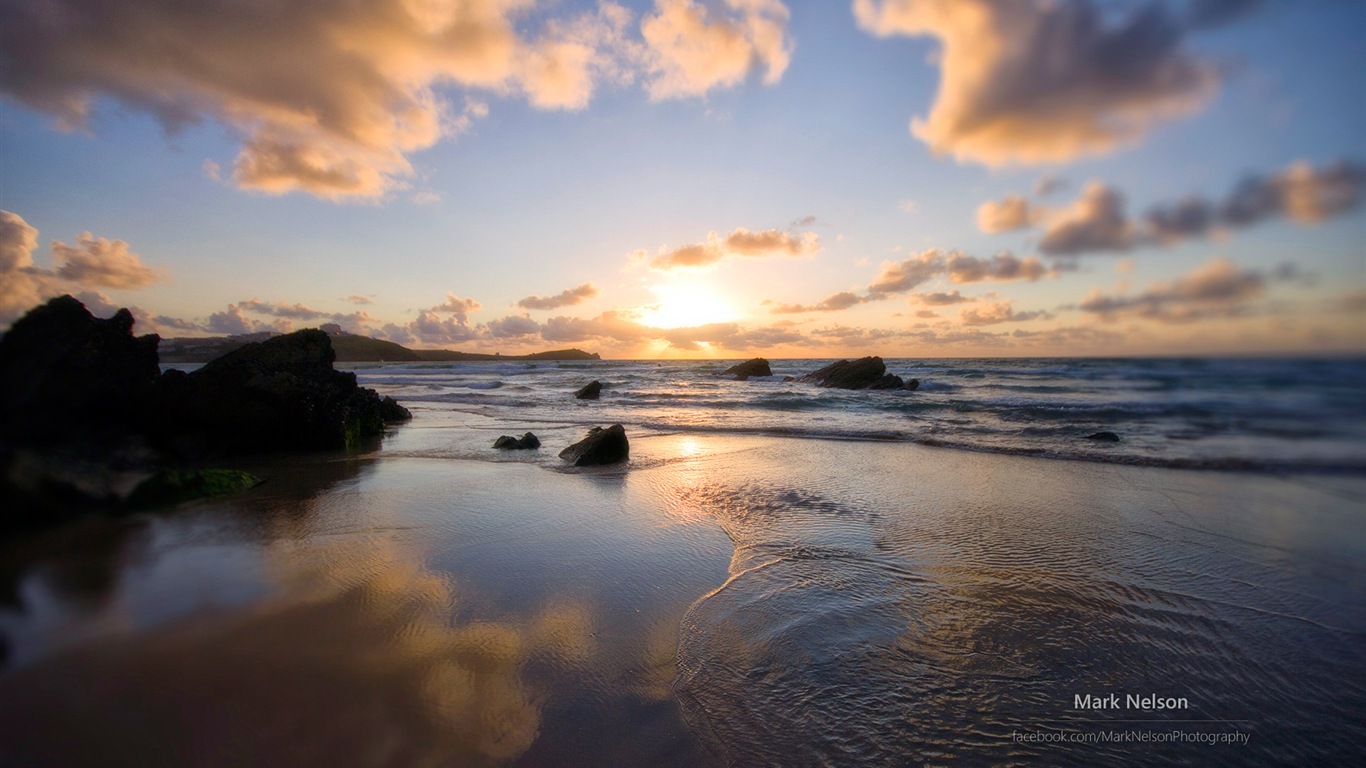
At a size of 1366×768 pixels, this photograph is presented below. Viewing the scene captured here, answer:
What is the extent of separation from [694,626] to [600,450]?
227 inches

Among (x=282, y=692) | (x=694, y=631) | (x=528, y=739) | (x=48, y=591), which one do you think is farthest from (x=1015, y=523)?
(x=48, y=591)

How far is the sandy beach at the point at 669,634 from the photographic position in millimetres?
2395

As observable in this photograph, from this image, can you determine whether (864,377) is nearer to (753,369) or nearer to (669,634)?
(753,369)

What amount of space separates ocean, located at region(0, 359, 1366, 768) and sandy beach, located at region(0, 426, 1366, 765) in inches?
0.8

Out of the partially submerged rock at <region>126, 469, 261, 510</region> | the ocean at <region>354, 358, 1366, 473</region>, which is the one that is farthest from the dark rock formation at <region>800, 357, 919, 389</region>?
the partially submerged rock at <region>126, 469, 261, 510</region>

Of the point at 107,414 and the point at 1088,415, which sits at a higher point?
the point at 107,414

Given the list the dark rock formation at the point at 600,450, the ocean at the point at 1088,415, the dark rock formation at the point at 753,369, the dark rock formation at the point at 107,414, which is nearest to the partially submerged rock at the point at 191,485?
the dark rock formation at the point at 107,414

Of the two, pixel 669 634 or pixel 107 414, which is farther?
pixel 669 634

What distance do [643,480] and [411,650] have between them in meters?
4.90

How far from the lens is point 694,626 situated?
3465 millimetres

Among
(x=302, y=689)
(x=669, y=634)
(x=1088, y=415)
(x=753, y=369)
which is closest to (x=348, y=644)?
(x=302, y=689)

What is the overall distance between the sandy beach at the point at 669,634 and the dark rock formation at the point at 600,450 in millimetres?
2654

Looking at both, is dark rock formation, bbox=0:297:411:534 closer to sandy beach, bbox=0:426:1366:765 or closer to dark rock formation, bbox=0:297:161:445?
dark rock formation, bbox=0:297:161:445

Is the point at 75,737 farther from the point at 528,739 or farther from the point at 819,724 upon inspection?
the point at 819,724
